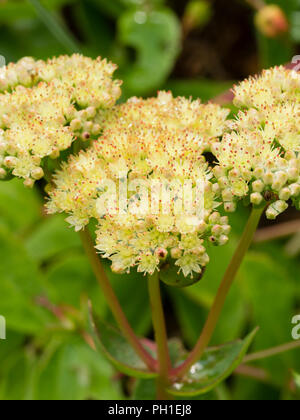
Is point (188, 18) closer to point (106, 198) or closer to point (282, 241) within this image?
point (282, 241)

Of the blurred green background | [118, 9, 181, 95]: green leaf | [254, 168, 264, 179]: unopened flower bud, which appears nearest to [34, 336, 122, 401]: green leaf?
the blurred green background

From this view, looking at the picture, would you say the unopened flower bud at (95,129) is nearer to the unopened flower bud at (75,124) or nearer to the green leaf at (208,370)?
the unopened flower bud at (75,124)

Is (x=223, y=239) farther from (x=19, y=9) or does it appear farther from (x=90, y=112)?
(x=19, y=9)

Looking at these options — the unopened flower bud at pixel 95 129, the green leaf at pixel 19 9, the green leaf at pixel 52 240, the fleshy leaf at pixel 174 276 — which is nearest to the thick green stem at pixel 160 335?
the fleshy leaf at pixel 174 276

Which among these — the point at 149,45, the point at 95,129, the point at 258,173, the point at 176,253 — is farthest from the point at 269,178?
the point at 149,45

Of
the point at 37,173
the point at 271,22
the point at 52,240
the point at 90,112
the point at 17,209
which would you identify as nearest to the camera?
the point at 37,173
